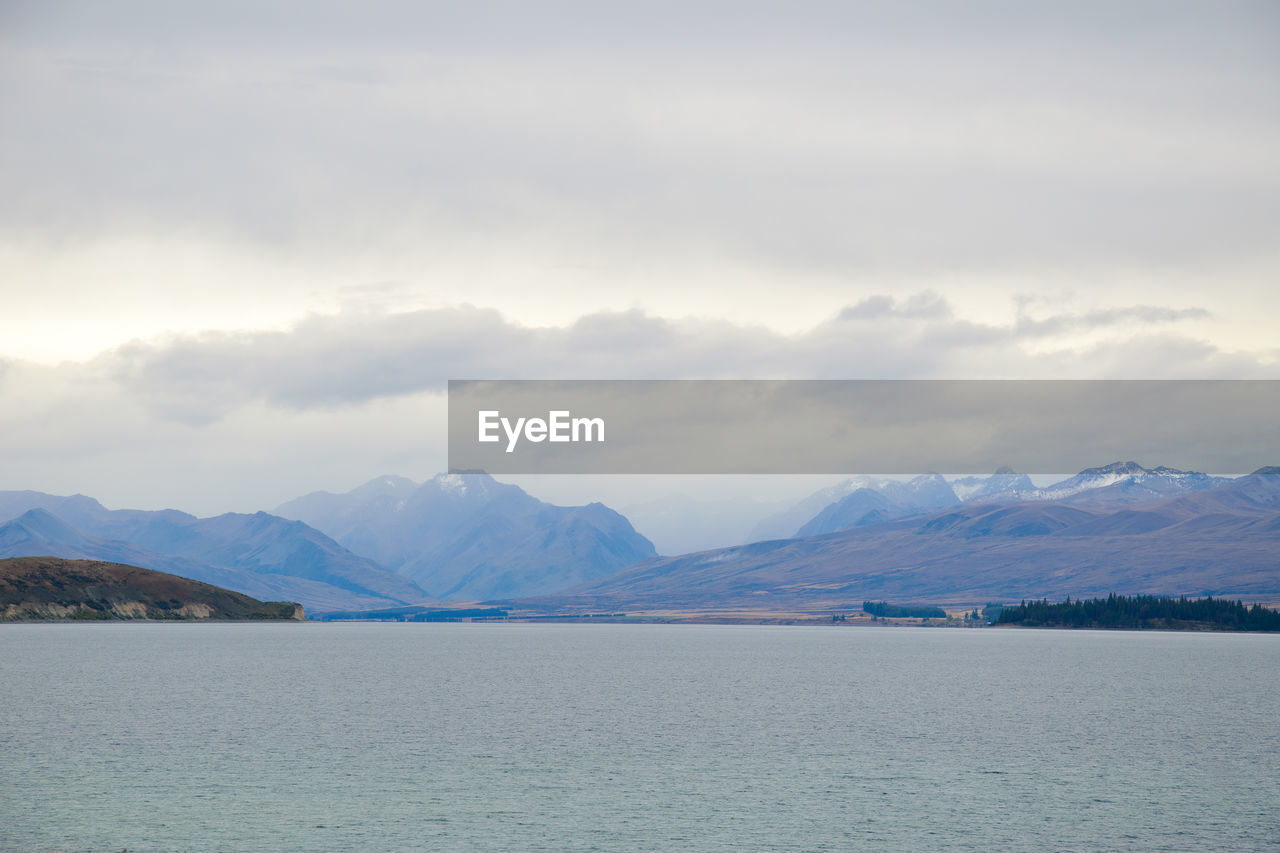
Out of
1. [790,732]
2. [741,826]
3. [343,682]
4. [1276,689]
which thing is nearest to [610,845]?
[741,826]

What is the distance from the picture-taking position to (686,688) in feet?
542

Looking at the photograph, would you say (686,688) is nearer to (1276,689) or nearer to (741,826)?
(1276,689)

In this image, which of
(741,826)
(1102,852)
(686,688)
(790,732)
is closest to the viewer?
(1102,852)

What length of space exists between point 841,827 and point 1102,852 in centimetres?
1408

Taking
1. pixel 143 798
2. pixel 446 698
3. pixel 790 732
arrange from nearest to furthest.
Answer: pixel 143 798 < pixel 790 732 < pixel 446 698

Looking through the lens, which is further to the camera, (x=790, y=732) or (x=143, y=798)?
(x=790, y=732)

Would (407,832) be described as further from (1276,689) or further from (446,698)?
(1276,689)

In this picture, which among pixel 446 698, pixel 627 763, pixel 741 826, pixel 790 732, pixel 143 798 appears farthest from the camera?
pixel 446 698

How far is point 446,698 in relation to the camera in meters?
144

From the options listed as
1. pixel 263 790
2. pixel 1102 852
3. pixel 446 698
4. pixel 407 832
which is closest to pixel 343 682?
pixel 446 698

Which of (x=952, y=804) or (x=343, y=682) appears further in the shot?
(x=343, y=682)

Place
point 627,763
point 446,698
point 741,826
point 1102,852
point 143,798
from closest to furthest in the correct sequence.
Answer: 1. point 1102,852
2. point 741,826
3. point 143,798
4. point 627,763
5. point 446,698

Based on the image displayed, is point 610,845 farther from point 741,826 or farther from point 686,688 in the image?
point 686,688

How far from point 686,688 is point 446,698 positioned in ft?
127
